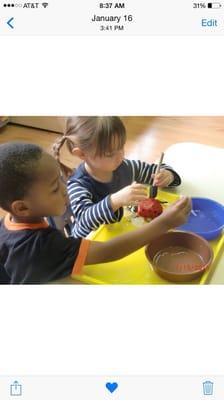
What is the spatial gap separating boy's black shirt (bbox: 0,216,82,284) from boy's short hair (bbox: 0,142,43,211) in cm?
6

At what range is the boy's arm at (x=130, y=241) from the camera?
0.57 meters

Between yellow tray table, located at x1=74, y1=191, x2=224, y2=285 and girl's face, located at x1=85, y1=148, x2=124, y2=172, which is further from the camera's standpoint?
girl's face, located at x1=85, y1=148, x2=124, y2=172

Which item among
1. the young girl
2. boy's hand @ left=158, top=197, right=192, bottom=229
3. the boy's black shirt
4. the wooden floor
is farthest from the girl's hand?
the wooden floor

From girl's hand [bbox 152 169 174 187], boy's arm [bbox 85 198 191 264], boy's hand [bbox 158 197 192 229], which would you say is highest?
girl's hand [bbox 152 169 174 187]

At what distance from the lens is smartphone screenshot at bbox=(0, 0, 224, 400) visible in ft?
1.54

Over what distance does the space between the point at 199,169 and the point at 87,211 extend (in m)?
0.24

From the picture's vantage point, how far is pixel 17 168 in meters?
0.54

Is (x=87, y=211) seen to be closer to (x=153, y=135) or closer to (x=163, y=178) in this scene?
(x=163, y=178)
